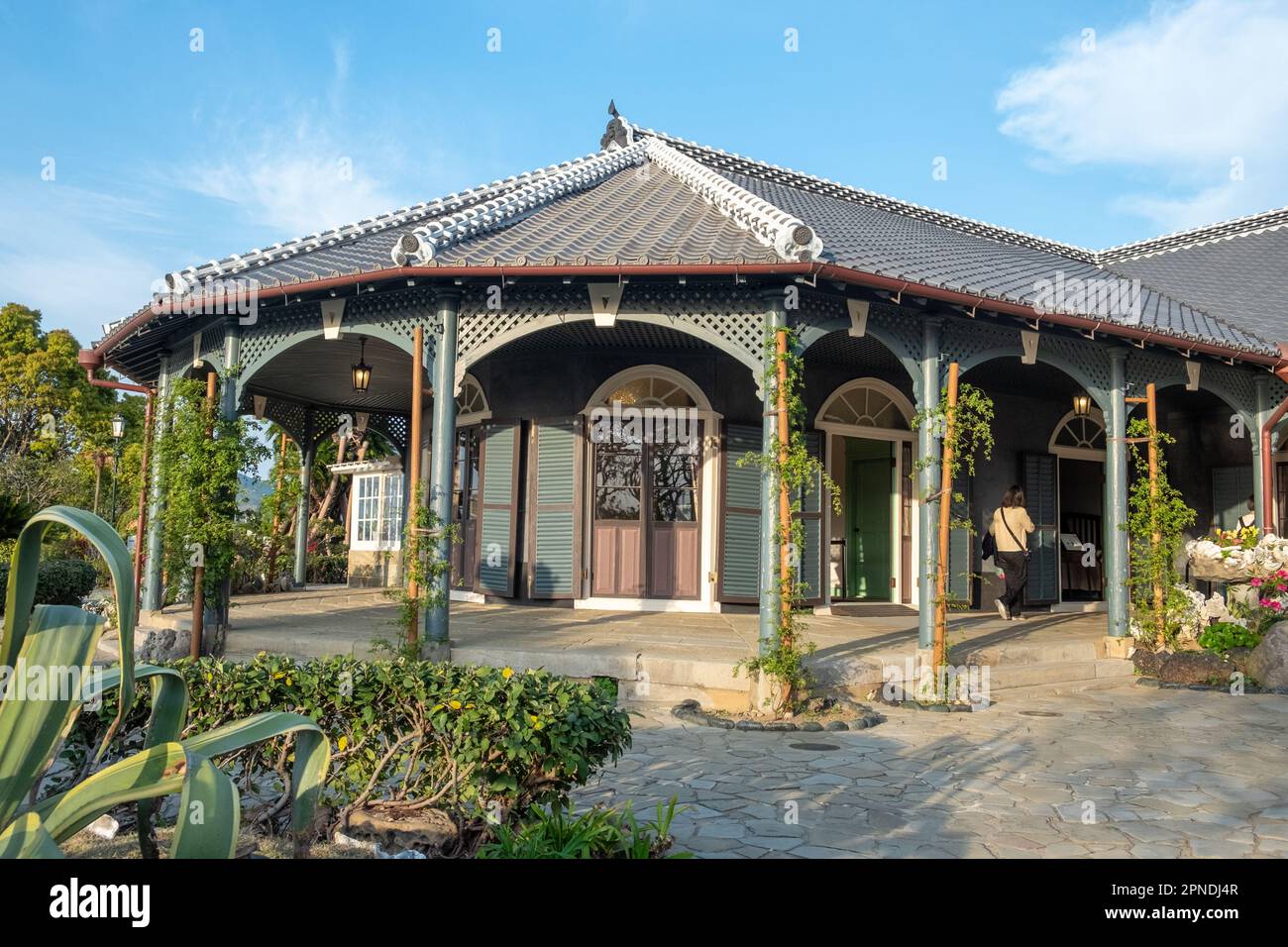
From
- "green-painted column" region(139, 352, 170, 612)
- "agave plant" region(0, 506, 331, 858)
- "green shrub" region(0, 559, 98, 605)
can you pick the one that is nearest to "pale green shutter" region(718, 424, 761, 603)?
"green-painted column" region(139, 352, 170, 612)

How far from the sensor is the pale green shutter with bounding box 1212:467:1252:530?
13.1 meters

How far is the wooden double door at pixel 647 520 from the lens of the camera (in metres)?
10.4

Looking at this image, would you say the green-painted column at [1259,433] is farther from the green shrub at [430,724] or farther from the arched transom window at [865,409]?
the green shrub at [430,724]

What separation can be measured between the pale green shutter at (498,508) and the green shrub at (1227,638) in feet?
24.6

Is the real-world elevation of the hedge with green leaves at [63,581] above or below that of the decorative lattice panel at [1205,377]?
below

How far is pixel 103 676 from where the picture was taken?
2.47 metres

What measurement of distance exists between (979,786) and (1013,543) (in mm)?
6599

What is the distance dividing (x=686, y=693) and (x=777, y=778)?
2.11m

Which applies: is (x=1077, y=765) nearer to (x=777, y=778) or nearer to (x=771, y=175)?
(x=777, y=778)

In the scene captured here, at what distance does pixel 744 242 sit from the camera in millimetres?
7680

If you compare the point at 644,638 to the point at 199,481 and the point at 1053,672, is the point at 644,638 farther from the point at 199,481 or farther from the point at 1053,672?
the point at 199,481

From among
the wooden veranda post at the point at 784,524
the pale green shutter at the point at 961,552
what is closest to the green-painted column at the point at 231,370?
the wooden veranda post at the point at 784,524

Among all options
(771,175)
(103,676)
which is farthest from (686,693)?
(771,175)

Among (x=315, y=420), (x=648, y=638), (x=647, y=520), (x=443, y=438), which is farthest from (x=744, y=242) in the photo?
(x=315, y=420)
